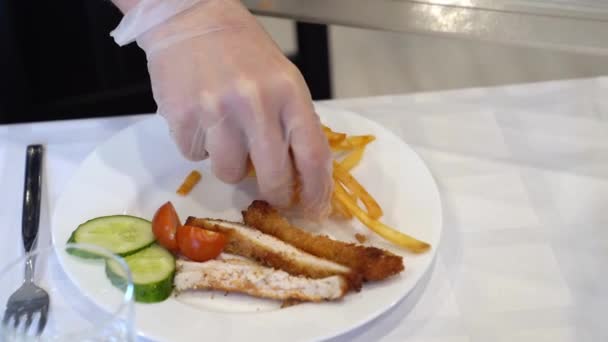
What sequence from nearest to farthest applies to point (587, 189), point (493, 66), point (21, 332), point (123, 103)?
point (21, 332)
point (587, 189)
point (123, 103)
point (493, 66)

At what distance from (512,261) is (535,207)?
0.14 meters

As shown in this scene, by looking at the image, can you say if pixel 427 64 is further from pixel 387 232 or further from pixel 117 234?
pixel 117 234

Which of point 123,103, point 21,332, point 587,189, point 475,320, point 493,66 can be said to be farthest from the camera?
point 493,66

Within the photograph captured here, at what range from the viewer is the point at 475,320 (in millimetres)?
1000

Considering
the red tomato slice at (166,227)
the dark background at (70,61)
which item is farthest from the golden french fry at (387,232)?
the dark background at (70,61)

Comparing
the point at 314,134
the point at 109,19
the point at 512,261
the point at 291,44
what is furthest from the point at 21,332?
the point at 291,44

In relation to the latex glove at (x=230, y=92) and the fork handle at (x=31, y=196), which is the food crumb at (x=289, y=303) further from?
the fork handle at (x=31, y=196)

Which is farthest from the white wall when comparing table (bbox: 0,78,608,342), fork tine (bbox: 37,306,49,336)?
fork tine (bbox: 37,306,49,336)

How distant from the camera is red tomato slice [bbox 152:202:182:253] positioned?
Result: 3.39 ft

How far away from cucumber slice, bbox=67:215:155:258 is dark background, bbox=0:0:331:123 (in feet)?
2.54

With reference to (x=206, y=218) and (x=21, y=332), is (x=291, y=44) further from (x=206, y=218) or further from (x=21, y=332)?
(x=21, y=332)

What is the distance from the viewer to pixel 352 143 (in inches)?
48.1

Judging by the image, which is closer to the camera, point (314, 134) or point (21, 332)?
point (21, 332)

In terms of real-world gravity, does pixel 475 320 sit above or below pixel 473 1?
below
